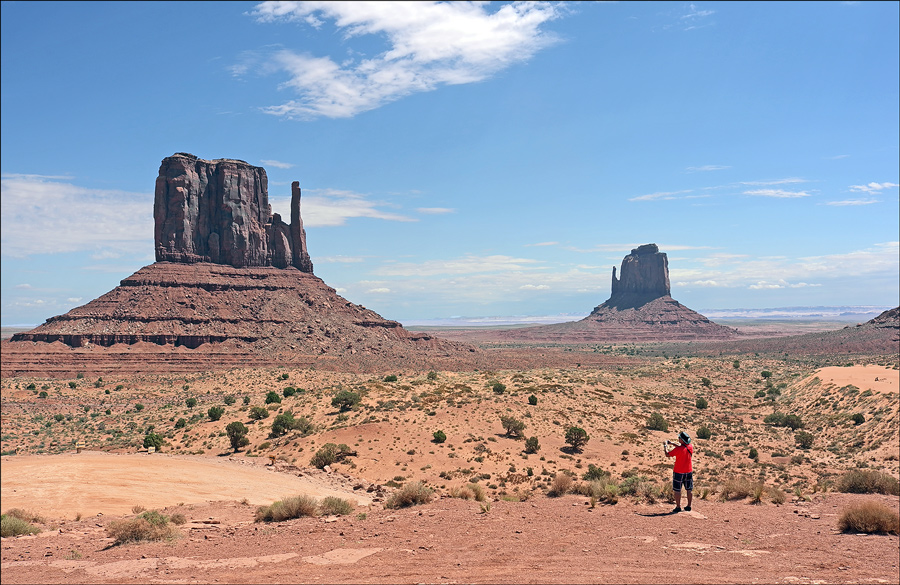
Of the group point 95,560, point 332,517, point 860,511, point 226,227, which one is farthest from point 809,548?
point 226,227

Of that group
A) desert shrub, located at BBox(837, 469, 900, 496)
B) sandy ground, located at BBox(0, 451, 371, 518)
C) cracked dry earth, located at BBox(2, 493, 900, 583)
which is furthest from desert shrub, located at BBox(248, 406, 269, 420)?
desert shrub, located at BBox(837, 469, 900, 496)

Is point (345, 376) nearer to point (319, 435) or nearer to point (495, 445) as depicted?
point (319, 435)

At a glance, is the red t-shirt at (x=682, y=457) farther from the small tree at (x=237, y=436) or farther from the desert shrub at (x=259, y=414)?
the desert shrub at (x=259, y=414)

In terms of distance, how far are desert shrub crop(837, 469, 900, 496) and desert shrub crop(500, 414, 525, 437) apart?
1597cm

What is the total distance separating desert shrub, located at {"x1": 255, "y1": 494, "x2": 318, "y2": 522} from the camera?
615 inches

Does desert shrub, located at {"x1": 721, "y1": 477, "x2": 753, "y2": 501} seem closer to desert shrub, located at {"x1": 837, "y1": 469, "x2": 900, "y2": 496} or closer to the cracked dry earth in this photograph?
the cracked dry earth

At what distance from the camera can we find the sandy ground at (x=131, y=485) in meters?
18.4

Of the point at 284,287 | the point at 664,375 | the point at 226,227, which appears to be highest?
the point at 226,227

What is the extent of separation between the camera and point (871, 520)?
12969 mm

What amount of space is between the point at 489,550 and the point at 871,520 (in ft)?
29.9

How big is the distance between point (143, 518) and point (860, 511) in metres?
17.6

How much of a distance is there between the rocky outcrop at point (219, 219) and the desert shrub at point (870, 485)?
114 m

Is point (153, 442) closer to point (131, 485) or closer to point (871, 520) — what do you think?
point (131, 485)

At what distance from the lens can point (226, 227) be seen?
116 m
